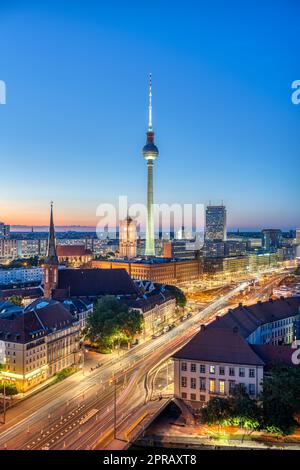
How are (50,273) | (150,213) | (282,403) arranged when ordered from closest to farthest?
(282,403)
(50,273)
(150,213)

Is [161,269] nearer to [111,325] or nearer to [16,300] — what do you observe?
[16,300]

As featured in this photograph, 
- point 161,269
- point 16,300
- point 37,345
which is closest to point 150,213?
point 161,269

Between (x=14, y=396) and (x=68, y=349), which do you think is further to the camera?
(x=68, y=349)


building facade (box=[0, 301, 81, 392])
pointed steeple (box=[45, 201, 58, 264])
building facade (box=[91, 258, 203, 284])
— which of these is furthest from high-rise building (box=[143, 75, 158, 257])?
building facade (box=[0, 301, 81, 392])

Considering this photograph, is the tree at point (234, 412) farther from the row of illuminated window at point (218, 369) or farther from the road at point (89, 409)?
the road at point (89, 409)
